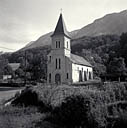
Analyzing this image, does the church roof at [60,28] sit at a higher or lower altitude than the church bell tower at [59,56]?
higher

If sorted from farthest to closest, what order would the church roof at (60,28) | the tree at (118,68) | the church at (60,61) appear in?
the church roof at (60,28), the church at (60,61), the tree at (118,68)

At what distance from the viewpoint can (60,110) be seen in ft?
28.6

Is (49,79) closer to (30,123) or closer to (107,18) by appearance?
(30,123)

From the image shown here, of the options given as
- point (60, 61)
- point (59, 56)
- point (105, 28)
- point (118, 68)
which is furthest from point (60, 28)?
point (105, 28)

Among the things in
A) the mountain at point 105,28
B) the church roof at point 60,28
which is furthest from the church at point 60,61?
the mountain at point 105,28

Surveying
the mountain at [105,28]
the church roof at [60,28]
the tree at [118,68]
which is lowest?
the tree at [118,68]

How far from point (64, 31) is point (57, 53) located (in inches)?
220

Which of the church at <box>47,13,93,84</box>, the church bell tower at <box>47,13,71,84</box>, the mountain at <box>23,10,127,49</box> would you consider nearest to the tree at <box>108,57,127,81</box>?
the church at <box>47,13,93,84</box>

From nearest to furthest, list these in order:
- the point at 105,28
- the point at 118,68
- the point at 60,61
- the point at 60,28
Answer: the point at 118,68 < the point at 60,61 < the point at 60,28 < the point at 105,28

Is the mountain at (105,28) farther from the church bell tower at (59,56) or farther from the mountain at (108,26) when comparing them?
the church bell tower at (59,56)

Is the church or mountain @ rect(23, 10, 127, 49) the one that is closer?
the church

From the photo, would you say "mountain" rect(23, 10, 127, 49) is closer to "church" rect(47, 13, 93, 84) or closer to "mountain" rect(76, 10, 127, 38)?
"mountain" rect(76, 10, 127, 38)

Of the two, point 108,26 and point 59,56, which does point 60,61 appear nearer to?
point 59,56


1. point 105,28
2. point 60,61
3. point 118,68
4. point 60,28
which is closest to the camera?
point 118,68
